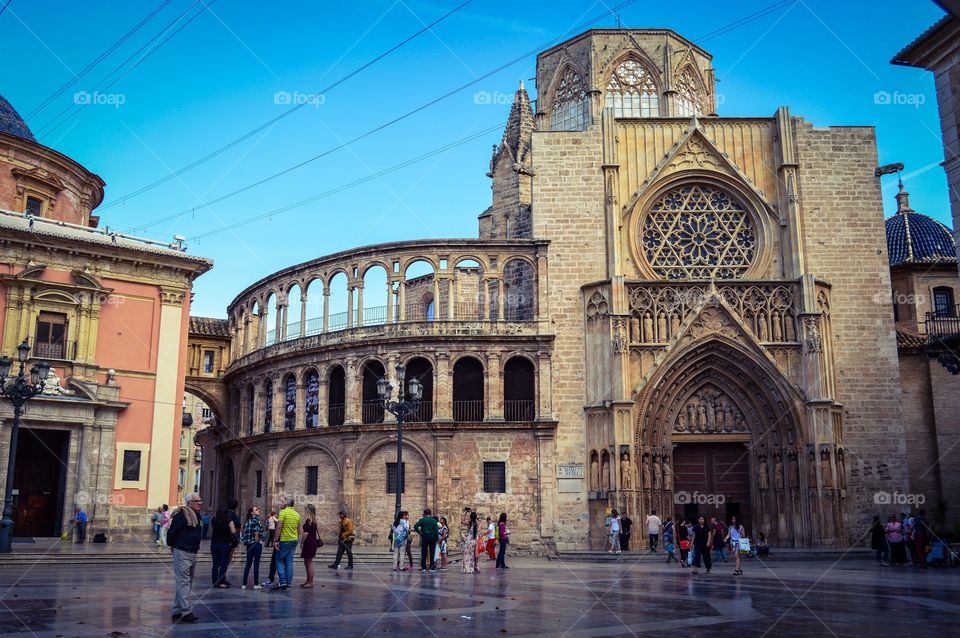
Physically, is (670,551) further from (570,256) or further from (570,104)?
(570,104)

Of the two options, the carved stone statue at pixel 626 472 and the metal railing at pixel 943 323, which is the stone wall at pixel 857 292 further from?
the carved stone statue at pixel 626 472

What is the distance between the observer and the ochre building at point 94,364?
95.5ft

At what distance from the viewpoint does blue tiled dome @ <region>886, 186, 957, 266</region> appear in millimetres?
39875

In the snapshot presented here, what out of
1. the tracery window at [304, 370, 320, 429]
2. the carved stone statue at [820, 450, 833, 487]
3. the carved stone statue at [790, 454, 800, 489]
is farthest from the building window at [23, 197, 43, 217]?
the carved stone statue at [820, 450, 833, 487]

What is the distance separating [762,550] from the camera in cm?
2744

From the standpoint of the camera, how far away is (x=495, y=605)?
520 inches

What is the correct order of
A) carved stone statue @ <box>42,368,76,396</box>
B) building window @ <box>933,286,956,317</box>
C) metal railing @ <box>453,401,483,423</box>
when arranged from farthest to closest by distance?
building window @ <box>933,286,956,317</box>
metal railing @ <box>453,401,483,423</box>
carved stone statue @ <box>42,368,76,396</box>

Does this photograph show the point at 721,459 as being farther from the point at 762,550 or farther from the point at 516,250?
the point at 516,250

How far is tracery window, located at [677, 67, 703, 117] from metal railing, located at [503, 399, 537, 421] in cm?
1684

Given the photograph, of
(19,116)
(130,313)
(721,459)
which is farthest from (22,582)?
(19,116)

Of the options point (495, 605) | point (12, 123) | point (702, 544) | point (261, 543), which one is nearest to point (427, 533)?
point (261, 543)

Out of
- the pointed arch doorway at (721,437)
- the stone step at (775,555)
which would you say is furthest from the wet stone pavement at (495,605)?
the pointed arch doorway at (721,437)

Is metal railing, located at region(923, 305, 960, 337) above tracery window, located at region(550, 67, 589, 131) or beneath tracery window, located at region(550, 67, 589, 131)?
beneath

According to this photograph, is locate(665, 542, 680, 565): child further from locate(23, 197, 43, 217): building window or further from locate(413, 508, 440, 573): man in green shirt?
locate(23, 197, 43, 217): building window
